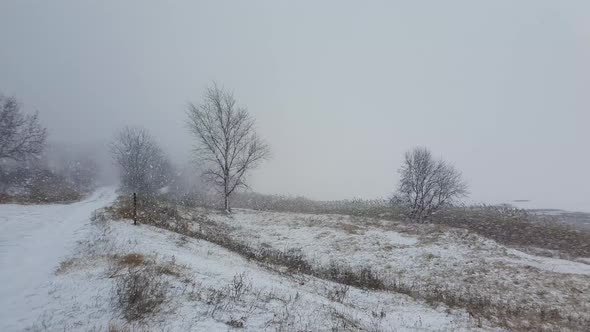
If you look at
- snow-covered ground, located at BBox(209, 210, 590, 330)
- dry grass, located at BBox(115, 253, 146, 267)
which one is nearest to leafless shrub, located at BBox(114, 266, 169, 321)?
dry grass, located at BBox(115, 253, 146, 267)

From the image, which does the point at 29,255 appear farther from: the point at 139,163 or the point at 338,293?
the point at 139,163

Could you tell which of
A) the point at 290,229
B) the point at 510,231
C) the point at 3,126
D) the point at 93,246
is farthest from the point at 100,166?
the point at 510,231

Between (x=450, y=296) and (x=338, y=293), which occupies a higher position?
(x=338, y=293)

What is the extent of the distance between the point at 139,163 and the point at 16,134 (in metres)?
15.3

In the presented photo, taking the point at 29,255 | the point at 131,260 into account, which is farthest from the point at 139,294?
the point at 29,255

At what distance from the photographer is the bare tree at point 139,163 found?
4419 centimetres

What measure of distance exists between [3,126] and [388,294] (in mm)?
37500

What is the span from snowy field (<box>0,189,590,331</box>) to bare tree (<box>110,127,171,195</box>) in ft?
89.8

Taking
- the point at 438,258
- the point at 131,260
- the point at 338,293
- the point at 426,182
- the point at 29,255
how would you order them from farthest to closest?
the point at 426,182 → the point at 438,258 → the point at 338,293 → the point at 29,255 → the point at 131,260

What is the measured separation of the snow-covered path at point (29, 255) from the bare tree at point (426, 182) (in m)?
25.2

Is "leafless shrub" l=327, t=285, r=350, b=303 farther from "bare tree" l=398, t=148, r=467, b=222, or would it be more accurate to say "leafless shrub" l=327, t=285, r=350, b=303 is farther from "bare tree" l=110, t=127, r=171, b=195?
"bare tree" l=110, t=127, r=171, b=195

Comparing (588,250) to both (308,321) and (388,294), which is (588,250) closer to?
(388,294)

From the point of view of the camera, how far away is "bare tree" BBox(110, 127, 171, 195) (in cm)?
4419

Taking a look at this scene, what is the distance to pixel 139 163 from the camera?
44.6 m
